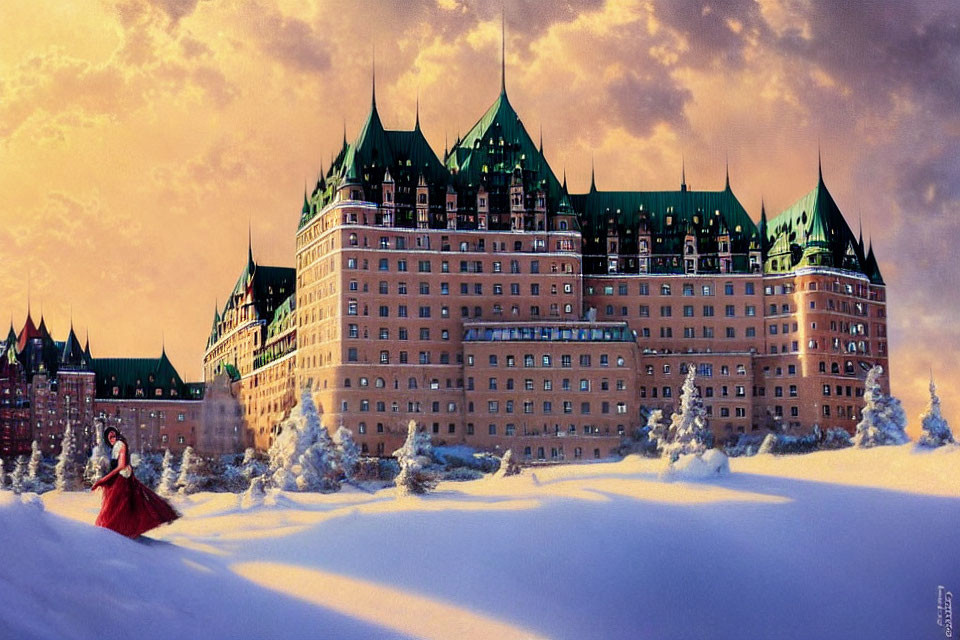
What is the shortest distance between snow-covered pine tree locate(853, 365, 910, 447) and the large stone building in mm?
18571

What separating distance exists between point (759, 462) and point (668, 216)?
4047cm

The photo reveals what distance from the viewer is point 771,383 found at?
4599 inches

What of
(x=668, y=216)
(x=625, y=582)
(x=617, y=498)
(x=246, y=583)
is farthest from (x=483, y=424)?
(x=246, y=583)

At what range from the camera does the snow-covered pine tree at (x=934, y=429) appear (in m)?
82.8

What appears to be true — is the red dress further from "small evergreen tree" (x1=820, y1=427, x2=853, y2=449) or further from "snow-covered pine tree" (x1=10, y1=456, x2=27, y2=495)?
"small evergreen tree" (x1=820, y1=427, x2=853, y2=449)

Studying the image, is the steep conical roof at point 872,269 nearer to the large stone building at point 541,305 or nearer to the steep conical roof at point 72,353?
the large stone building at point 541,305

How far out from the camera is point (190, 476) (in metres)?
91.9

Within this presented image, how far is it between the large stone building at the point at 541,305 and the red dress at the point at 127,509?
6842 centimetres

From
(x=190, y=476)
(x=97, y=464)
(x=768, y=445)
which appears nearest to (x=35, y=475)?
(x=97, y=464)

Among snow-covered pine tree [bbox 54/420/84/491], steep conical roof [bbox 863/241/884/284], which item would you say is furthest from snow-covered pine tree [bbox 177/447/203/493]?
steep conical roof [bbox 863/241/884/284]

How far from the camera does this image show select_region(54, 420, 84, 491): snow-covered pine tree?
91.7m

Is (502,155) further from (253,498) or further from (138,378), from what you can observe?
(253,498)

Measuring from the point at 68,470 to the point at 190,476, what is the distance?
10.5m
